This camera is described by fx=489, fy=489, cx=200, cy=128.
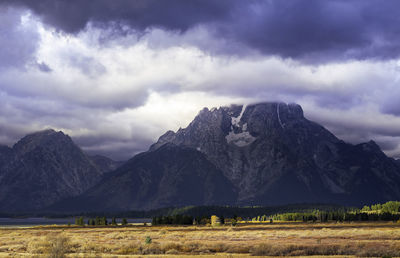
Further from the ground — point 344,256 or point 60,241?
point 60,241

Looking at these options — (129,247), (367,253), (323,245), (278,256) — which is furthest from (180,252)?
(367,253)

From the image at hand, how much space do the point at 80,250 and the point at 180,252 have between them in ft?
53.4

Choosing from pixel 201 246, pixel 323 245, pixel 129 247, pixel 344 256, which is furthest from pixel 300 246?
pixel 129 247

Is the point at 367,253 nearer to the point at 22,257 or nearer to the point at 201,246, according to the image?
the point at 201,246

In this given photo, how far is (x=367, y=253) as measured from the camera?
220 feet

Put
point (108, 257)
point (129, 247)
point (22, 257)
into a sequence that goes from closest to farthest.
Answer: point (108, 257)
point (22, 257)
point (129, 247)

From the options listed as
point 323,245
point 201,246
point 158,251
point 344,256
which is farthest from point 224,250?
point 344,256

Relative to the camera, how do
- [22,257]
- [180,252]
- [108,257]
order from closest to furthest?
1. [108,257]
2. [22,257]
3. [180,252]

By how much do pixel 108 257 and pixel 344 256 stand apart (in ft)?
102

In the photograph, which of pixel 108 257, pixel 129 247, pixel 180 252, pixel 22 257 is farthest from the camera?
pixel 129 247

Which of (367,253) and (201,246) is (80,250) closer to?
(201,246)

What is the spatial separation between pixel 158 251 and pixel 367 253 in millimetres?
30460

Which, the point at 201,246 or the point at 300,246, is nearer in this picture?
the point at 300,246

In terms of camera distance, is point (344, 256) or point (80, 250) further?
point (80, 250)
